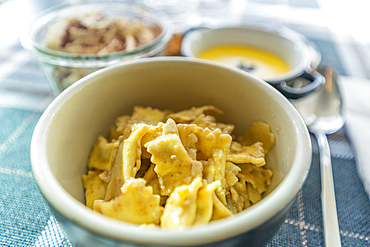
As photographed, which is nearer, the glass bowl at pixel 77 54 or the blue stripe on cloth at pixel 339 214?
the blue stripe on cloth at pixel 339 214

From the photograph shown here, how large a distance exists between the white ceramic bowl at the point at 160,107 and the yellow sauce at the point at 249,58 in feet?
1.24

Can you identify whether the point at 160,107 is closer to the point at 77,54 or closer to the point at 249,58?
the point at 77,54

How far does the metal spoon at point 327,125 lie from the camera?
20.4 inches

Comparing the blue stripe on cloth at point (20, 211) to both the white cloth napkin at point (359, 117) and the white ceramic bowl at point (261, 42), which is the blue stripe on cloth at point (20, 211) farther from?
the white cloth napkin at point (359, 117)

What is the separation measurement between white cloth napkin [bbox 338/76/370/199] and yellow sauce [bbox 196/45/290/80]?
8.1 inches

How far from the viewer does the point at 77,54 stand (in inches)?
26.7

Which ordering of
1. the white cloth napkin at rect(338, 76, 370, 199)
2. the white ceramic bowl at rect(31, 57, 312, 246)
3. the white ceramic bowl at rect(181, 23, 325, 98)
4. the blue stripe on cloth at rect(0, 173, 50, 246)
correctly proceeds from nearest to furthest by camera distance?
1. the white ceramic bowl at rect(31, 57, 312, 246)
2. the blue stripe on cloth at rect(0, 173, 50, 246)
3. the white cloth napkin at rect(338, 76, 370, 199)
4. the white ceramic bowl at rect(181, 23, 325, 98)

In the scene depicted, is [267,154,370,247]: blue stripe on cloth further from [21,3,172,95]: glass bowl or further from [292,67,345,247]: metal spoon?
[21,3,172,95]: glass bowl

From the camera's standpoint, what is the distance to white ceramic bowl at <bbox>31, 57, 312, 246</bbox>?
0.27 meters

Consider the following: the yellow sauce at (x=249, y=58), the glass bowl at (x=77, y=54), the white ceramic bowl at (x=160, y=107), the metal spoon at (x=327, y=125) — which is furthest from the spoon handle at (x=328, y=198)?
the glass bowl at (x=77, y=54)

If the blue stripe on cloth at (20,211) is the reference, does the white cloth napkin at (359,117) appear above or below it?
below

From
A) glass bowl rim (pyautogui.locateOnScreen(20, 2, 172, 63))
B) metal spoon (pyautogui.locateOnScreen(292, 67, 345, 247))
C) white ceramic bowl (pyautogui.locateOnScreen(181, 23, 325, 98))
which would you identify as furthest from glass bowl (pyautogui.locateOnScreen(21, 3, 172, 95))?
metal spoon (pyautogui.locateOnScreen(292, 67, 345, 247))

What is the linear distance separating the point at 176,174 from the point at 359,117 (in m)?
0.64

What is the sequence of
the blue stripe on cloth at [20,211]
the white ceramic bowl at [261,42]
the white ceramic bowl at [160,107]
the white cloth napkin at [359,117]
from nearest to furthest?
the white ceramic bowl at [160,107]
the blue stripe on cloth at [20,211]
the white cloth napkin at [359,117]
the white ceramic bowl at [261,42]
